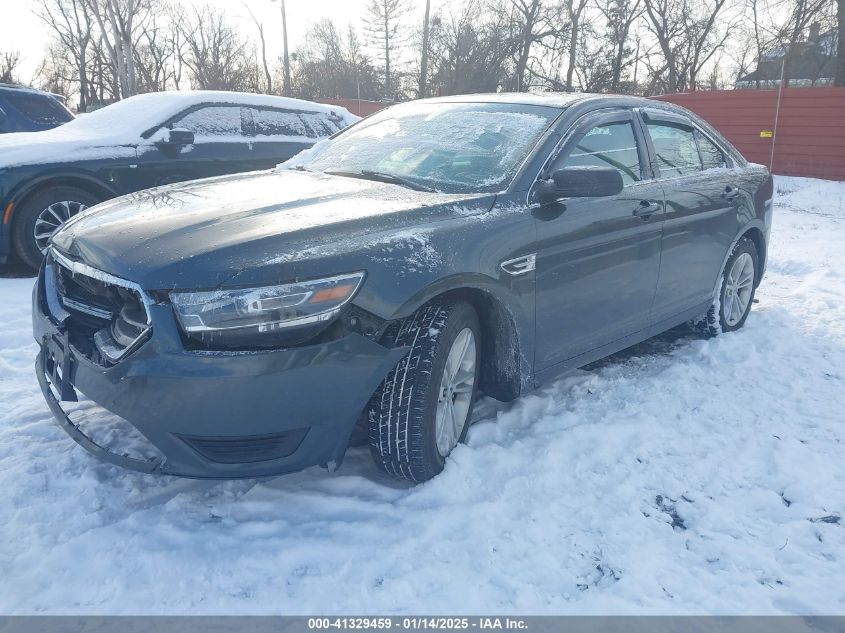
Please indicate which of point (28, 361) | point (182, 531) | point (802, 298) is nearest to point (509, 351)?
point (182, 531)

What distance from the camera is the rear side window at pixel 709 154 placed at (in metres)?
4.53

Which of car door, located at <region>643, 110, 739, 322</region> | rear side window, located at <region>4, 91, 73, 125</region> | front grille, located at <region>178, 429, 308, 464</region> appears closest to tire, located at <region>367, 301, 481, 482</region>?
front grille, located at <region>178, 429, 308, 464</region>

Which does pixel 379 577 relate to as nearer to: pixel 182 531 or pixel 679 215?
pixel 182 531

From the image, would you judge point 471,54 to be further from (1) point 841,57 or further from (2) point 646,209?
(2) point 646,209

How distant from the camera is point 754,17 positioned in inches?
1215

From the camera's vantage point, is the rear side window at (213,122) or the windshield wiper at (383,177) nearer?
the windshield wiper at (383,177)

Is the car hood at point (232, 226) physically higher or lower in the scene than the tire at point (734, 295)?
higher

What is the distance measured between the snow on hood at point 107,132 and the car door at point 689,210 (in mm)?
4414

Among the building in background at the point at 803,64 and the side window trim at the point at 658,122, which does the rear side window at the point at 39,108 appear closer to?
the side window trim at the point at 658,122

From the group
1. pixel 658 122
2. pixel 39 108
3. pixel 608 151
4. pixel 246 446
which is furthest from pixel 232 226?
pixel 39 108

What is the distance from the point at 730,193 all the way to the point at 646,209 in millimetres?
1148

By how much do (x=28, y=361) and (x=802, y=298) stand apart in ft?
18.6

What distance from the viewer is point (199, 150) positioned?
21.7 ft

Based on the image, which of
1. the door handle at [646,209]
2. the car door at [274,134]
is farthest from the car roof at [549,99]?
the car door at [274,134]
